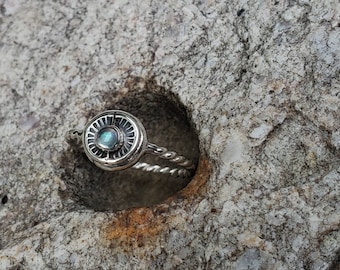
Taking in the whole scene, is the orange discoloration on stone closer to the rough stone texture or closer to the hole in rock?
the rough stone texture

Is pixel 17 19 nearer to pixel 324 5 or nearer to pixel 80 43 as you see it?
pixel 80 43

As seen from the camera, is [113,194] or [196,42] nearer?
[196,42]

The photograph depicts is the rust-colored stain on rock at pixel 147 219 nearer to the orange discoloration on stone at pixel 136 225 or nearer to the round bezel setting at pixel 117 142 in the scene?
the orange discoloration on stone at pixel 136 225

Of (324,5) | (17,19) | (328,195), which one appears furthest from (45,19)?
(328,195)

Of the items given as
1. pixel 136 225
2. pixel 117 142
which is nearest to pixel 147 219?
pixel 136 225

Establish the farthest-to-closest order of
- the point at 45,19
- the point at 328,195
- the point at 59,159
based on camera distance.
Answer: the point at 45,19 → the point at 59,159 → the point at 328,195
